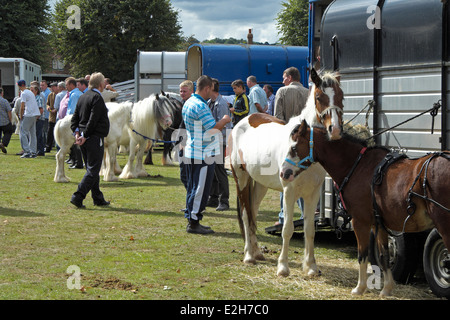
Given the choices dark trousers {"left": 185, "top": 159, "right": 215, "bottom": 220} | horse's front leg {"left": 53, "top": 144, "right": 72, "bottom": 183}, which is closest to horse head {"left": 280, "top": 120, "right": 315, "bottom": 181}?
dark trousers {"left": 185, "top": 159, "right": 215, "bottom": 220}

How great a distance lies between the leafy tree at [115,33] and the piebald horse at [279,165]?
4277cm

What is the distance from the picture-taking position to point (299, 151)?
19.4 ft

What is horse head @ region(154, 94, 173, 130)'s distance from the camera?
1475cm

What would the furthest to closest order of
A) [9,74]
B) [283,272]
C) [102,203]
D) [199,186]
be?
[9,74] → [102,203] → [199,186] → [283,272]

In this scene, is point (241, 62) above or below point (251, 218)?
above

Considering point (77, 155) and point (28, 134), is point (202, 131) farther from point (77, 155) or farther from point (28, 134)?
point (28, 134)

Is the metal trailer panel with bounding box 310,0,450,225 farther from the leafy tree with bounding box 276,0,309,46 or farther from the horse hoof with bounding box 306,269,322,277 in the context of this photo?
the leafy tree with bounding box 276,0,309,46

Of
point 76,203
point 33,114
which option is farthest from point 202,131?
point 33,114

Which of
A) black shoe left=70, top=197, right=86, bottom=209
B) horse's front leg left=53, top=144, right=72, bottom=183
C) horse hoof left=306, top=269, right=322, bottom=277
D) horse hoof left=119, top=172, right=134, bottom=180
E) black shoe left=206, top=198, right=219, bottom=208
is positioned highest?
horse's front leg left=53, top=144, right=72, bottom=183

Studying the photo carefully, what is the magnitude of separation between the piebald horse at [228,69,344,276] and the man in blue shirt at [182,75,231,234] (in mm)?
768

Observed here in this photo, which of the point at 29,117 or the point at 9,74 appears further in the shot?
the point at 9,74

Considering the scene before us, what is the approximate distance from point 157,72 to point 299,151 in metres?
17.6

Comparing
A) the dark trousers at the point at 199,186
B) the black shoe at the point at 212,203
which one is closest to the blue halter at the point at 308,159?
the dark trousers at the point at 199,186
